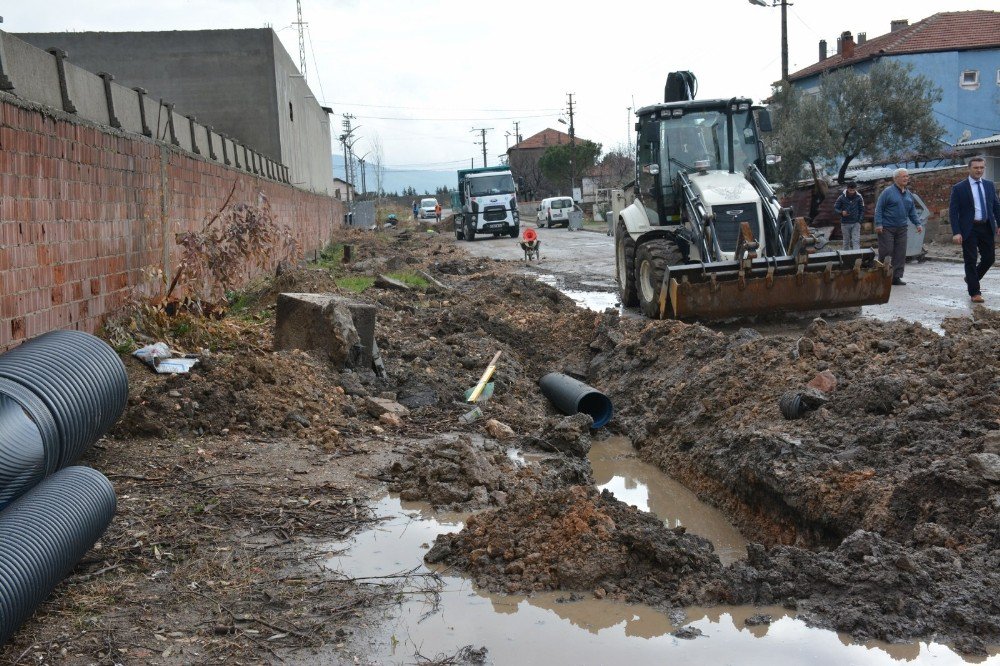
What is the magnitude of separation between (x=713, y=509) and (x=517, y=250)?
84.0 feet

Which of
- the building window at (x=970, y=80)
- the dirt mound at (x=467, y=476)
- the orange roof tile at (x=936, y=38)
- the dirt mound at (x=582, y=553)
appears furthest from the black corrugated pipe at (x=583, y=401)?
the building window at (x=970, y=80)

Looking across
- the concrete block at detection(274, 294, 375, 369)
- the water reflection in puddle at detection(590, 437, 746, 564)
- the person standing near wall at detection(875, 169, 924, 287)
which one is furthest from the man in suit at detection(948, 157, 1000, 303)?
the concrete block at detection(274, 294, 375, 369)

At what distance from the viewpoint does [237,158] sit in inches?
663

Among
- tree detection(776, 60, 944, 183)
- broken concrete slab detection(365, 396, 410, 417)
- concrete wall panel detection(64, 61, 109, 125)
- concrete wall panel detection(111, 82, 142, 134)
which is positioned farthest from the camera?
tree detection(776, 60, 944, 183)

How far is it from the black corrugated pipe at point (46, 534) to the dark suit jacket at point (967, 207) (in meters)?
10.9

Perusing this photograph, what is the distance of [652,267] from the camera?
12.5 meters

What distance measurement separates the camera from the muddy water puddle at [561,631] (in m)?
3.69

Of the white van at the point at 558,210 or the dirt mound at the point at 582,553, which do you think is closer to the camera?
the dirt mound at the point at 582,553

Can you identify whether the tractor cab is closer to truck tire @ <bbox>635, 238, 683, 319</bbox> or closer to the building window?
truck tire @ <bbox>635, 238, 683, 319</bbox>

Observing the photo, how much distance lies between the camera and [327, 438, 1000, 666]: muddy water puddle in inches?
145

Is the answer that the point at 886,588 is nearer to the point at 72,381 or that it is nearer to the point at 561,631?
the point at 561,631

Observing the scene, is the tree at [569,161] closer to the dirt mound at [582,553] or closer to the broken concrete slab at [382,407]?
the broken concrete slab at [382,407]

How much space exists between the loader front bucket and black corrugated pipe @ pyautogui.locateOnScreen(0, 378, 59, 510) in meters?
7.62

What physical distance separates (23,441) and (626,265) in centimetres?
1055
